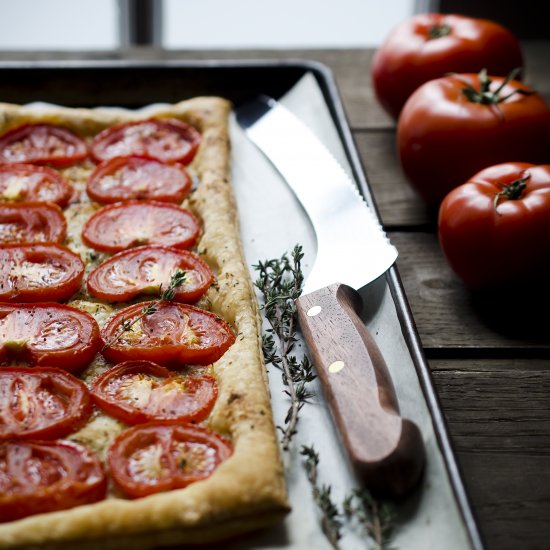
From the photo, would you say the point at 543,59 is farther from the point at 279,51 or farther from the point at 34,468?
the point at 34,468

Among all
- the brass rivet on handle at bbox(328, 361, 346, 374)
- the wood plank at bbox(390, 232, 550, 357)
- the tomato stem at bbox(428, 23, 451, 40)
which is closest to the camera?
the brass rivet on handle at bbox(328, 361, 346, 374)

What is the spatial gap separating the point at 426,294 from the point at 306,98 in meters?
1.16

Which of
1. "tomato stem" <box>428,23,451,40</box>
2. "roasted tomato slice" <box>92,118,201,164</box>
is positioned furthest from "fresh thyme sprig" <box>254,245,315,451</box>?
"tomato stem" <box>428,23,451,40</box>

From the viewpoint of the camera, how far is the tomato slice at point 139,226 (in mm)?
2479

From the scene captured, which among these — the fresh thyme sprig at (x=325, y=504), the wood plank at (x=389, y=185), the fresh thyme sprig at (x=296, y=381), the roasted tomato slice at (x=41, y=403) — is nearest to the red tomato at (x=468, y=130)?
the wood plank at (x=389, y=185)

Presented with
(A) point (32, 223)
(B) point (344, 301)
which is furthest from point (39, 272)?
(B) point (344, 301)

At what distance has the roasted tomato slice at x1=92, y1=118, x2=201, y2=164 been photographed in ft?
9.56

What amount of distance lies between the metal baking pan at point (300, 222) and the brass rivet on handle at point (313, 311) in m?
0.18

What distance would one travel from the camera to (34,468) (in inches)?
68.6

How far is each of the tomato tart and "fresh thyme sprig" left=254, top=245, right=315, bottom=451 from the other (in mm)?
55

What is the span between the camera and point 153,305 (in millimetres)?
2186

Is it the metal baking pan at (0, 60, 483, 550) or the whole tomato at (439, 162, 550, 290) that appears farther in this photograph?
the whole tomato at (439, 162, 550, 290)

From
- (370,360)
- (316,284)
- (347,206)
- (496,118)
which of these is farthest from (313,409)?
(496,118)

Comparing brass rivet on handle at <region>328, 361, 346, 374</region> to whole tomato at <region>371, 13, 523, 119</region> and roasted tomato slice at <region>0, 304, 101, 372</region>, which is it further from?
whole tomato at <region>371, 13, 523, 119</region>
